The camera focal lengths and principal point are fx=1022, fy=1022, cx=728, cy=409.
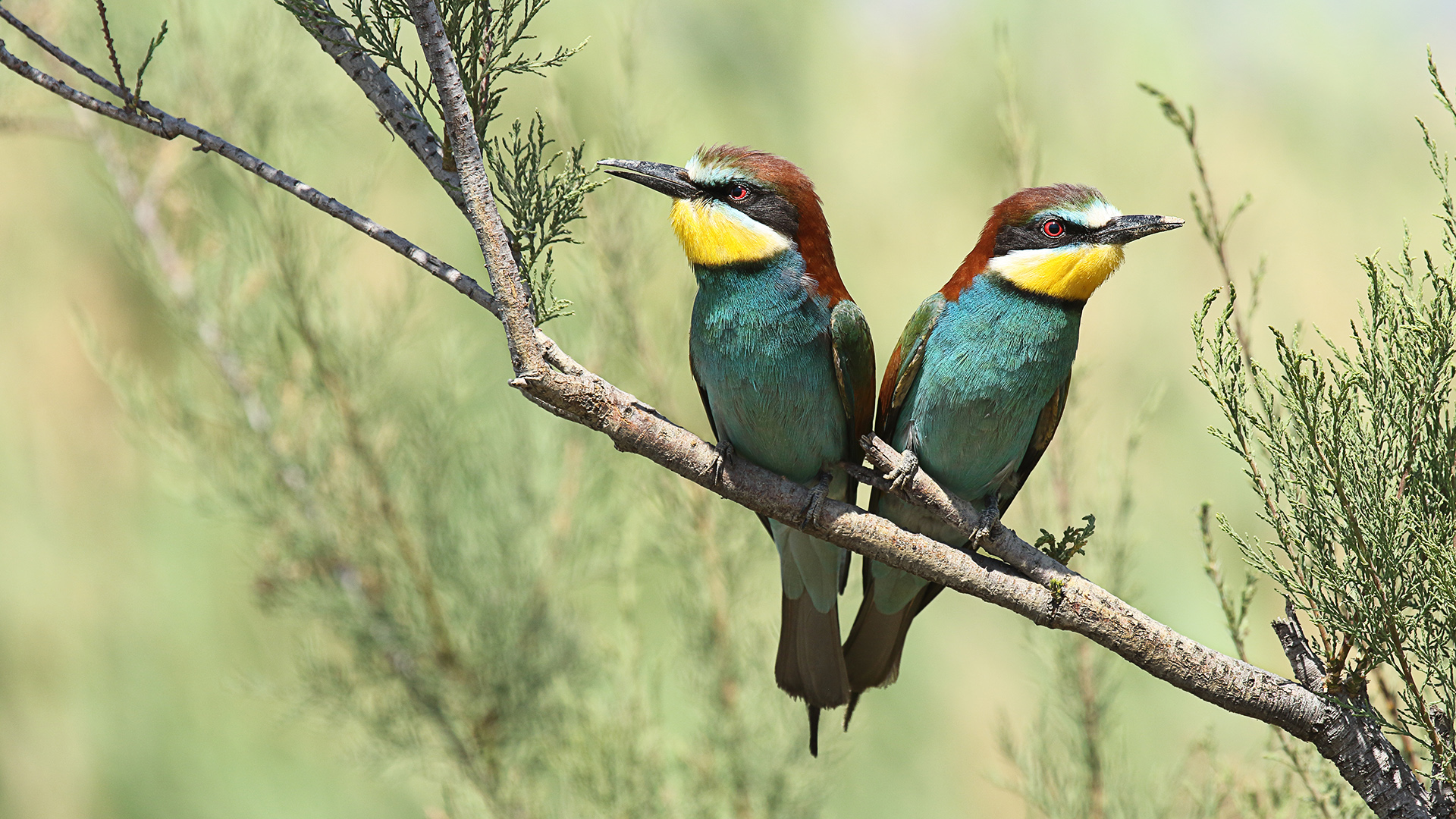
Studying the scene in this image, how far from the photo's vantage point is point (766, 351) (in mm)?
1712

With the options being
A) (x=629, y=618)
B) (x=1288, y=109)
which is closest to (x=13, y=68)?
(x=629, y=618)

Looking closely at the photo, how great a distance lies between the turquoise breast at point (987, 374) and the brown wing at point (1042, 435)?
0.04m

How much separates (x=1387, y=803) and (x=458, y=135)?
1.35 meters

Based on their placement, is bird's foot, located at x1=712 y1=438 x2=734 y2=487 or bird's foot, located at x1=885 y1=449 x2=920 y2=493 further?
bird's foot, located at x1=885 y1=449 x2=920 y2=493

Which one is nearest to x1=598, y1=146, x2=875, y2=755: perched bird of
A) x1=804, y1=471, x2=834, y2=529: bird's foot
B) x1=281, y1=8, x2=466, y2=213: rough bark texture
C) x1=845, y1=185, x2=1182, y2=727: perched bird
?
x1=845, y1=185, x2=1182, y2=727: perched bird

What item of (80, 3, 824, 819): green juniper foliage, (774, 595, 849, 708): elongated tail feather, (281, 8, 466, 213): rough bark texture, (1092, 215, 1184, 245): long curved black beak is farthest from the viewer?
(80, 3, 824, 819): green juniper foliage

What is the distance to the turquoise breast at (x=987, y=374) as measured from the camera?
1.74 metres

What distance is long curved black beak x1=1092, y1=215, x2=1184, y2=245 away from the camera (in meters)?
1.67

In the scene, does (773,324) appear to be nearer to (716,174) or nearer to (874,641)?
(716,174)

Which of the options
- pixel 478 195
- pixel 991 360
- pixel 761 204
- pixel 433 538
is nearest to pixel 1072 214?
pixel 991 360

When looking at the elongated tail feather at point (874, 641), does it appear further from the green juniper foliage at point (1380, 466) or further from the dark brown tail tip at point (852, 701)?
the green juniper foliage at point (1380, 466)

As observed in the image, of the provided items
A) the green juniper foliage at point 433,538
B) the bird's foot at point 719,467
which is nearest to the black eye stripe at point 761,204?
the bird's foot at point 719,467

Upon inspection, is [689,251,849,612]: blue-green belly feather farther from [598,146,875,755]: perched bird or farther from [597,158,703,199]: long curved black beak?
[597,158,703,199]: long curved black beak

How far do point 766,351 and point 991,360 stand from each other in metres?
0.39
